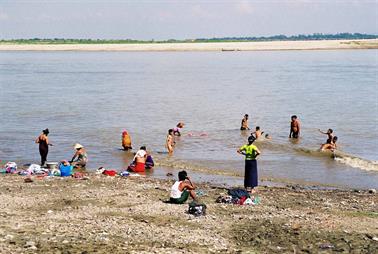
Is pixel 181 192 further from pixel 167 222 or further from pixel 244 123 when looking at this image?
pixel 244 123

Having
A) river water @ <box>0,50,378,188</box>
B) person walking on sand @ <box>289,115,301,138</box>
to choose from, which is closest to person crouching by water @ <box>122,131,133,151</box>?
river water @ <box>0,50,378,188</box>

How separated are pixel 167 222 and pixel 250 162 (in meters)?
4.42

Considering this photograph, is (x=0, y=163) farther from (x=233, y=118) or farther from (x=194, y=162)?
(x=233, y=118)

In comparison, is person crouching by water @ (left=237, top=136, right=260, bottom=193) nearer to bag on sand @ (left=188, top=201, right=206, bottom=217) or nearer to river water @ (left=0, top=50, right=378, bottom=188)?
river water @ (left=0, top=50, right=378, bottom=188)

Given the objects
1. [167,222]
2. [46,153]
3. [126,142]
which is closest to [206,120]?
[126,142]

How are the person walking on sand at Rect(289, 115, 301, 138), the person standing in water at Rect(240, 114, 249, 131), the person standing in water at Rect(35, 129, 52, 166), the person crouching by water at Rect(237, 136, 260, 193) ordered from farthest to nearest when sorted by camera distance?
the person standing in water at Rect(240, 114, 249, 131)
the person walking on sand at Rect(289, 115, 301, 138)
the person standing in water at Rect(35, 129, 52, 166)
the person crouching by water at Rect(237, 136, 260, 193)

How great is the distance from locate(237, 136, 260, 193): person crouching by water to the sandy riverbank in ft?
1.48

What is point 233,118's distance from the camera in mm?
37219

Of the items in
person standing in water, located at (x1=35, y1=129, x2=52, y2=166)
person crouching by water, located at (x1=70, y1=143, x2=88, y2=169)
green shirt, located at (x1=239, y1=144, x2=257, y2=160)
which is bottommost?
person crouching by water, located at (x1=70, y1=143, x2=88, y2=169)

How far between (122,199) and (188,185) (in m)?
1.79

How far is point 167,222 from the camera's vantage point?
13344 mm

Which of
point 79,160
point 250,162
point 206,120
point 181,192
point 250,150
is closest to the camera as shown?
point 181,192

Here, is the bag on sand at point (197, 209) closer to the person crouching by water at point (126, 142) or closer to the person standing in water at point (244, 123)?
the person crouching by water at point (126, 142)

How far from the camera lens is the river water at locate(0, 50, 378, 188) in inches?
918
